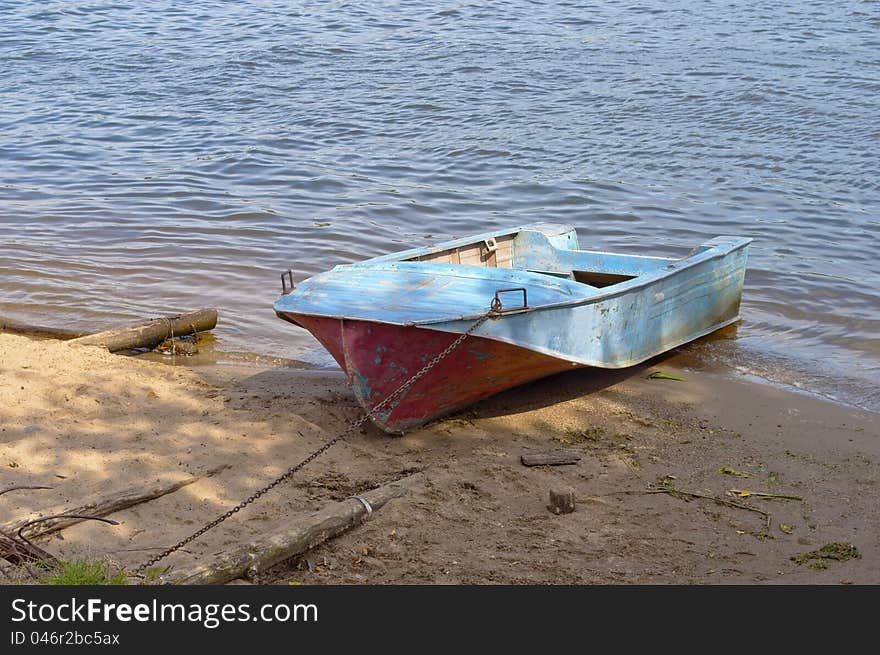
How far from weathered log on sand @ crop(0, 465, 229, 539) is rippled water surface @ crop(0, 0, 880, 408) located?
3287 millimetres

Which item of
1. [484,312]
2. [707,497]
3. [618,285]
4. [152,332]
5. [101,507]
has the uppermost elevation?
[484,312]

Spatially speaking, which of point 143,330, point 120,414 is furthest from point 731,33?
point 120,414

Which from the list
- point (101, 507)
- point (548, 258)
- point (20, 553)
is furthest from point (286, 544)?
point (548, 258)

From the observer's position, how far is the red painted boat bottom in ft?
20.0

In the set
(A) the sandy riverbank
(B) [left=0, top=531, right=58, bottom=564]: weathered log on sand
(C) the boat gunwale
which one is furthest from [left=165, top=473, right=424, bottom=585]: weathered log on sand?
(C) the boat gunwale

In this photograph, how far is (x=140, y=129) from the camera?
15.6 meters

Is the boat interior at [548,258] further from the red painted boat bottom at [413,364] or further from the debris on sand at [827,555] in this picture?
the debris on sand at [827,555]

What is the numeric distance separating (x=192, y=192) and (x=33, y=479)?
805 cm

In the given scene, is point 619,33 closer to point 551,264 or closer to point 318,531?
point 551,264

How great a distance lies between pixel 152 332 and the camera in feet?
26.5

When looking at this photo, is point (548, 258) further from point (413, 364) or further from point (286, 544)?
point (286, 544)

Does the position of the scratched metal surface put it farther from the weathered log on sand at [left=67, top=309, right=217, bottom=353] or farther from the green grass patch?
the green grass patch

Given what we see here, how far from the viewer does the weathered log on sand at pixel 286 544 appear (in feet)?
13.8

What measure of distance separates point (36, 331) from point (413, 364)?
3.91 meters
